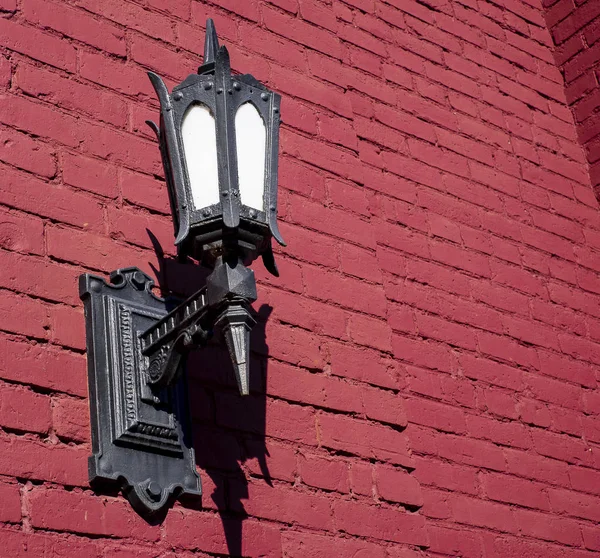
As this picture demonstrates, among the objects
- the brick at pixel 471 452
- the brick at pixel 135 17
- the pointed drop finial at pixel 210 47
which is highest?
the brick at pixel 135 17

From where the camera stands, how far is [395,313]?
324 cm

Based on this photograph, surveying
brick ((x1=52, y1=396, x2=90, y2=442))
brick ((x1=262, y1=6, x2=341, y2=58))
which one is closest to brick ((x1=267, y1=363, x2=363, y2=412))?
brick ((x1=52, y1=396, x2=90, y2=442))

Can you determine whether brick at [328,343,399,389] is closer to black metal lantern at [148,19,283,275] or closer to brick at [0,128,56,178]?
black metal lantern at [148,19,283,275]

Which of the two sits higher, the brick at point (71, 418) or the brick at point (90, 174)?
the brick at point (90, 174)

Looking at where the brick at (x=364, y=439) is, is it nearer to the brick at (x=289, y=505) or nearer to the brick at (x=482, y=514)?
the brick at (x=289, y=505)

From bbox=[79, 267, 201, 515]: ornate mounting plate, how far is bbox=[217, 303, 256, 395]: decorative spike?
280 millimetres

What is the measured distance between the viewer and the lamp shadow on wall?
244 centimetres

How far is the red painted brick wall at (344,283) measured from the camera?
92.5 inches

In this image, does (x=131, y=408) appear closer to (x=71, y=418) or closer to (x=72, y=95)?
(x=71, y=418)

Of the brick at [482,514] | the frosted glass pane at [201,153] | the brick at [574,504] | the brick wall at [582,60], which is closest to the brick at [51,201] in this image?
the frosted glass pane at [201,153]

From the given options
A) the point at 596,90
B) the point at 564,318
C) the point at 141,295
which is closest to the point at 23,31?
the point at 141,295

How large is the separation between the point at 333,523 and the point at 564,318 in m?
1.43

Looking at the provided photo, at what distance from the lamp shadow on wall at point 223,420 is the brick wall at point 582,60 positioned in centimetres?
201

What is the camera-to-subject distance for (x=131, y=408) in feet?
7.73
